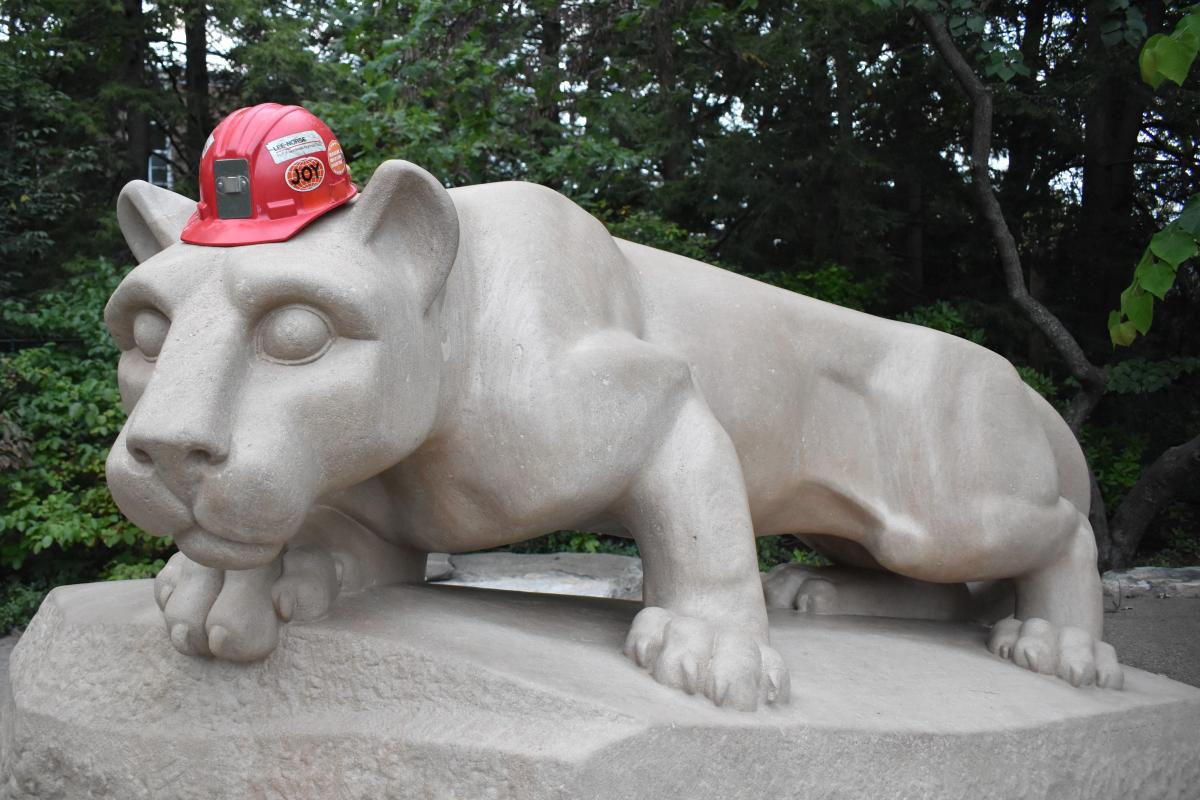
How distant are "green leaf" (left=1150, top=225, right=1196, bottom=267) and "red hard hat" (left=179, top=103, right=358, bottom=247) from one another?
201cm

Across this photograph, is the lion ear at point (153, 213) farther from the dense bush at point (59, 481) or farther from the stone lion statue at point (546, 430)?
the dense bush at point (59, 481)

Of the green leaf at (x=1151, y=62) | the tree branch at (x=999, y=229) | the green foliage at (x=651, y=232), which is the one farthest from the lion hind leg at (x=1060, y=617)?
the green foliage at (x=651, y=232)

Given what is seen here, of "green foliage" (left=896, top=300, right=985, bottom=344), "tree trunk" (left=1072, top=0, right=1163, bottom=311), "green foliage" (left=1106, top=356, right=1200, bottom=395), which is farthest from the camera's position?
"tree trunk" (left=1072, top=0, right=1163, bottom=311)

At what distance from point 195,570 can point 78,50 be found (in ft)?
27.2

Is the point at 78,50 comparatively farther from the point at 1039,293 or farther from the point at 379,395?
the point at 379,395

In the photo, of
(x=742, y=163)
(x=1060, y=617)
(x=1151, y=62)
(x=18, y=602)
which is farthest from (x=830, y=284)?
(x=18, y=602)

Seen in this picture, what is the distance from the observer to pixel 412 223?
83.6 inches

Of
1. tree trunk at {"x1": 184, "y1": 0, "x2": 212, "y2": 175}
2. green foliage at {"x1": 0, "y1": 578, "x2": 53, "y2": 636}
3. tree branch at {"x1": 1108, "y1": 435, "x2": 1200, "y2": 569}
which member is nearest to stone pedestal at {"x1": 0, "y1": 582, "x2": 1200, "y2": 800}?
green foliage at {"x1": 0, "y1": 578, "x2": 53, "y2": 636}

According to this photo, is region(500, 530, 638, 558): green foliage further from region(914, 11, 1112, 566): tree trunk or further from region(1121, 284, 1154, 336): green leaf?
region(1121, 284, 1154, 336): green leaf

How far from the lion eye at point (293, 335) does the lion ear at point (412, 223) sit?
200mm

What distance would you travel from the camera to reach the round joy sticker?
2057mm

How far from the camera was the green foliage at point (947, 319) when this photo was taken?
756 centimetres

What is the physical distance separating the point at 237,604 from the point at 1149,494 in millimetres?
6339

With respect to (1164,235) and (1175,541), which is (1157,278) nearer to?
(1164,235)
